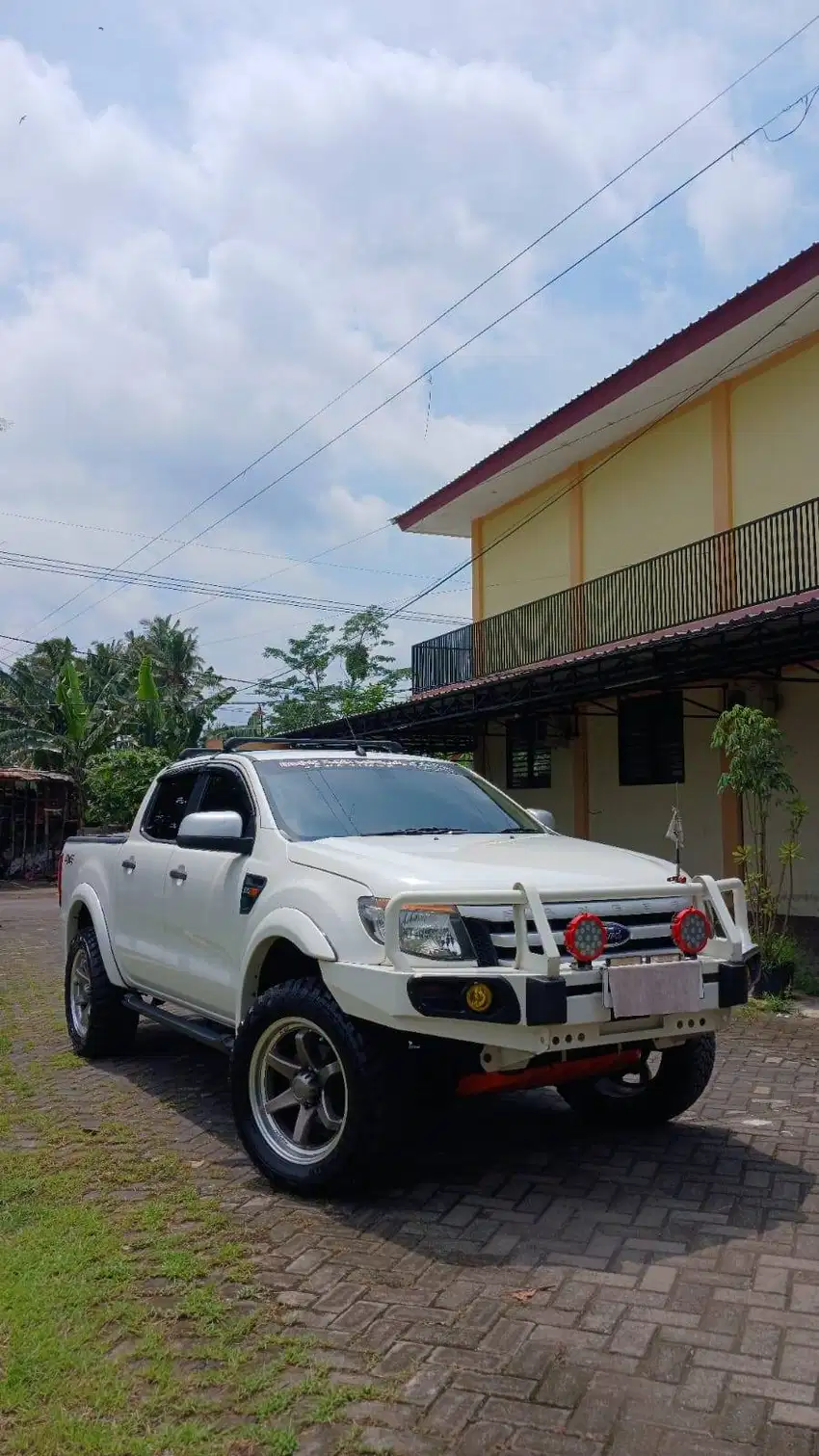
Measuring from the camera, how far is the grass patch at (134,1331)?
8.69 ft

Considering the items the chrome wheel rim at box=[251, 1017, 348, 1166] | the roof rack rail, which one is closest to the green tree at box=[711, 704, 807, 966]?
the roof rack rail

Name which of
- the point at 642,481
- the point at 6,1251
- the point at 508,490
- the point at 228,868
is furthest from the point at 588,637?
the point at 6,1251

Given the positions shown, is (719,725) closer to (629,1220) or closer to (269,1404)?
(629,1220)

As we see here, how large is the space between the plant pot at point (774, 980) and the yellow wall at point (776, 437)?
7.77m

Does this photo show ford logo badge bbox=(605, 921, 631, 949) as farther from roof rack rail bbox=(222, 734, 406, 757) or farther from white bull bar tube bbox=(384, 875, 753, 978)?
roof rack rail bbox=(222, 734, 406, 757)

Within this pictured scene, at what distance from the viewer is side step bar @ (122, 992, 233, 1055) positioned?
4984mm

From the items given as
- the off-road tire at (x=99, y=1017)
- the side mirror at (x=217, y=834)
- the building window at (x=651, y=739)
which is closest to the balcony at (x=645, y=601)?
the building window at (x=651, y=739)

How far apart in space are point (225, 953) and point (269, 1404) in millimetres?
2419

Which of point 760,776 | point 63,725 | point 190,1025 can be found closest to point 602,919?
point 190,1025

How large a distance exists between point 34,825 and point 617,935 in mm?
30971

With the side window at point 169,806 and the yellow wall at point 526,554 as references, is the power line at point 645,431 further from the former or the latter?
the side window at point 169,806

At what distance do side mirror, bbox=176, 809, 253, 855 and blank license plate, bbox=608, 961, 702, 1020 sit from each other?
5.99 feet

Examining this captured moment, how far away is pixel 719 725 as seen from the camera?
387 inches

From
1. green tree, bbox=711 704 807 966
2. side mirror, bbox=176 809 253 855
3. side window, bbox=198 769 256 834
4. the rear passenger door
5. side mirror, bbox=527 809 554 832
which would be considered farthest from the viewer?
green tree, bbox=711 704 807 966
